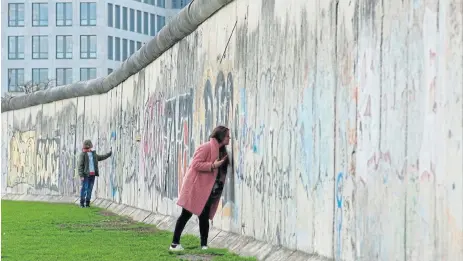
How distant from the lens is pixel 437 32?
930 cm

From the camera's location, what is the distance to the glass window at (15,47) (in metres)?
134

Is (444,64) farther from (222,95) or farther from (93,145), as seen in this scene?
(93,145)

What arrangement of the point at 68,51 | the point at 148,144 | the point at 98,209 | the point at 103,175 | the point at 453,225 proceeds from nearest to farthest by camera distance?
the point at 453,225 → the point at 148,144 → the point at 98,209 → the point at 103,175 → the point at 68,51

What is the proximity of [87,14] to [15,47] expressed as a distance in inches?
322

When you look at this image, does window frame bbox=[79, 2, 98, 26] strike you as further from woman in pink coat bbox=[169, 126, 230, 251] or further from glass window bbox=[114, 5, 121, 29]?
woman in pink coat bbox=[169, 126, 230, 251]

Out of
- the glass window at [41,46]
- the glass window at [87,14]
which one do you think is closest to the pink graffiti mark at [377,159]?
the glass window at [87,14]

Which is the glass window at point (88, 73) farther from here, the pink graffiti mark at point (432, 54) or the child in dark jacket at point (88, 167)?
the pink graffiti mark at point (432, 54)

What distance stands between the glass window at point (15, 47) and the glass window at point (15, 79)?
1.45 meters

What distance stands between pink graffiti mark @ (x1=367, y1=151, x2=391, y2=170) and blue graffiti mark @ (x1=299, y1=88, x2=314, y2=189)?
1.98m

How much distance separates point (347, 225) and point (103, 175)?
23.3 m

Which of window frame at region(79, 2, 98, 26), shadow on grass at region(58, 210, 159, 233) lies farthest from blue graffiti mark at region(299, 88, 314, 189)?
window frame at region(79, 2, 98, 26)

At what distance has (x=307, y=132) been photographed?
513 inches

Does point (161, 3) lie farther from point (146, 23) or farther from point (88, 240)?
point (88, 240)

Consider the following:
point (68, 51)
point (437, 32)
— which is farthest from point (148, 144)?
point (68, 51)
